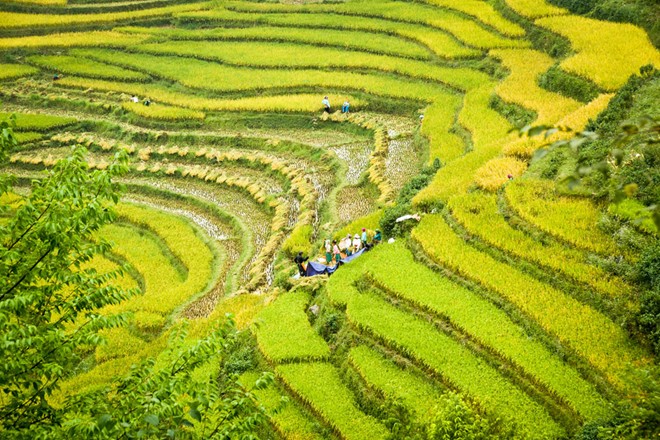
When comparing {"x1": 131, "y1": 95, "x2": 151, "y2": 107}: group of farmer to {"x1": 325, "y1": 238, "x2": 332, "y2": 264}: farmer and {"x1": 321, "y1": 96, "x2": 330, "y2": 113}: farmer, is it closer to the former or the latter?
{"x1": 321, "y1": 96, "x2": 330, "y2": 113}: farmer

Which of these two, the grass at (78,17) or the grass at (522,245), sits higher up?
the grass at (78,17)

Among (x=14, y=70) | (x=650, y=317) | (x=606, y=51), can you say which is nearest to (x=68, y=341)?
(x=650, y=317)

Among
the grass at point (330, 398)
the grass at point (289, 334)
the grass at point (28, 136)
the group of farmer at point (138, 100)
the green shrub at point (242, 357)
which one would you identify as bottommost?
the green shrub at point (242, 357)

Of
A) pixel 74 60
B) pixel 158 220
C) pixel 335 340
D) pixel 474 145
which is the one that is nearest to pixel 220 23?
pixel 74 60

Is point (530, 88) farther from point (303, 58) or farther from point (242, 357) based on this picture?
point (242, 357)

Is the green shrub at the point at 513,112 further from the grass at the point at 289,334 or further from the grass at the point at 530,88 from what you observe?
the grass at the point at 289,334

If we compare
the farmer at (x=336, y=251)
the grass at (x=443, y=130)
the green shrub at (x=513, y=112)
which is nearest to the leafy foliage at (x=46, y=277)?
the farmer at (x=336, y=251)

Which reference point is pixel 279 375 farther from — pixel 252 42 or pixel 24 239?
pixel 252 42
